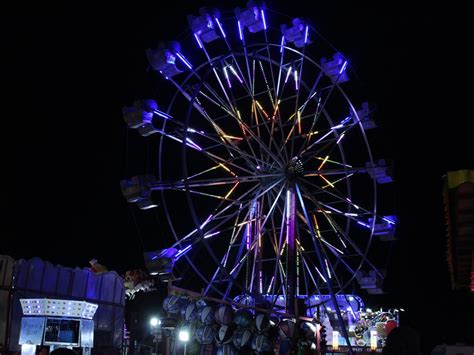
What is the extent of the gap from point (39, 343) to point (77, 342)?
70 cm

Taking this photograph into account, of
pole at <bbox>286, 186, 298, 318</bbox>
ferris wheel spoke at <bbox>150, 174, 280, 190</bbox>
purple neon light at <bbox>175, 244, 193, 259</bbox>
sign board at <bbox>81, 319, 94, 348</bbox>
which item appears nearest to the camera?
sign board at <bbox>81, 319, 94, 348</bbox>

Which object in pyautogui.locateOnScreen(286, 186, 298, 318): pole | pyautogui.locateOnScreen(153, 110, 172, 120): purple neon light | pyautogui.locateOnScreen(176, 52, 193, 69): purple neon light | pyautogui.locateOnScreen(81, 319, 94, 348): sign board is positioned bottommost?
pyautogui.locateOnScreen(81, 319, 94, 348): sign board

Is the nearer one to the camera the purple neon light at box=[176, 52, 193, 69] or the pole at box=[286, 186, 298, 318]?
the pole at box=[286, 186, 298, 318]

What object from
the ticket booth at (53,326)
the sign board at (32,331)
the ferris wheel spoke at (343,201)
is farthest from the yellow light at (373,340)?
the sign board at (32,331)

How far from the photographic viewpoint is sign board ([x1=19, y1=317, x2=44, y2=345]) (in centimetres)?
1098

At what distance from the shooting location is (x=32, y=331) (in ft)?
36.5

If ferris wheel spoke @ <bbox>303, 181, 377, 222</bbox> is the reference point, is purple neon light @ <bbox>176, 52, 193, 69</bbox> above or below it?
above

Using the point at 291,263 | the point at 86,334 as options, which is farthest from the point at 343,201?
the point at 86,334

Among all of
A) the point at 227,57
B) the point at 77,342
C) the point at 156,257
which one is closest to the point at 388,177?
the point at 227,57

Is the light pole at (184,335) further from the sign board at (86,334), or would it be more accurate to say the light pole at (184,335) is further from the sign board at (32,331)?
the sign board at (32,331)

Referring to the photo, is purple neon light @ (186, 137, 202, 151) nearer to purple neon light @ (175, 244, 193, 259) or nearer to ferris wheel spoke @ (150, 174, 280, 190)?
ferris wheel spoke @ (150, 174, 280, 190)

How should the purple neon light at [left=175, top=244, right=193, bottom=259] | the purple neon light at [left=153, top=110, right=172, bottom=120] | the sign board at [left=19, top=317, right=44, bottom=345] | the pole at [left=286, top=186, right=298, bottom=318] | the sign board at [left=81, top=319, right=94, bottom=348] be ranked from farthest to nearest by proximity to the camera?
the purple neon light at [left=153, top=110, right=172, bottom=120] → the purple neon light at [left=175, top=244, right=193, bottom=259] → the pole at [left=286, top=186, right=298, bottom=318] → the sign board at [left=81, top=319, right=94, bottom=348] → the sign board at [left=19, top=317, right=44, bottom=345]

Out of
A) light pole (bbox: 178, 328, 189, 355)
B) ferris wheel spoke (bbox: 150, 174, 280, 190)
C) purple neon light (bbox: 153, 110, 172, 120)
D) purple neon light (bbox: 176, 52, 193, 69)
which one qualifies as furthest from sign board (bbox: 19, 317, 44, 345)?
purple neon light (bbox: 176, 52, 193, 69)

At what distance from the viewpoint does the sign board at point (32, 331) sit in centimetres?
1098
